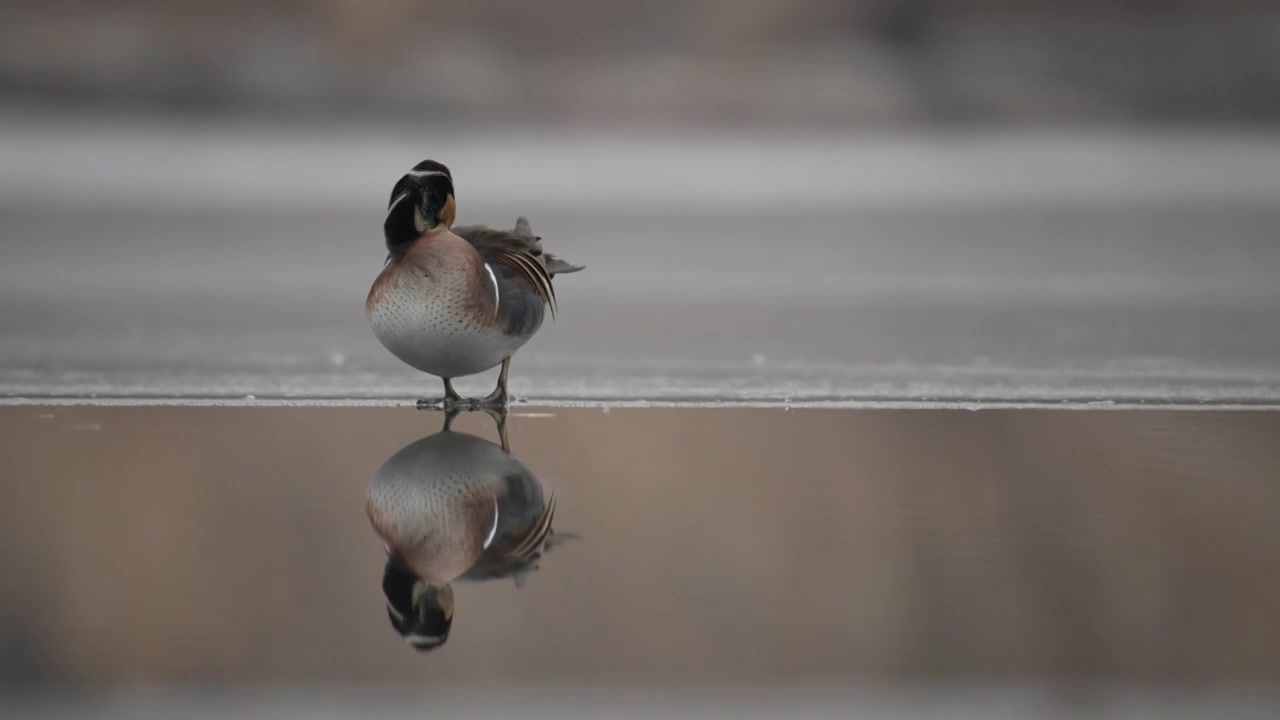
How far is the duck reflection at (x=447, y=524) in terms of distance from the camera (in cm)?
108

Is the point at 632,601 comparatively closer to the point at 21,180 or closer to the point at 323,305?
the point at 323,305

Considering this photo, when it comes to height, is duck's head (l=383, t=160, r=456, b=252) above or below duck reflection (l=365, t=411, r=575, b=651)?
above

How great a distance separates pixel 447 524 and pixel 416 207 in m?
0.56

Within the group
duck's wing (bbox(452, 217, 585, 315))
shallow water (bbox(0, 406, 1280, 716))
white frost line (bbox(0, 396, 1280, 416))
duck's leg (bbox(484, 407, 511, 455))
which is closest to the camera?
shallow water (bbox(0, 406, 1280, 716))

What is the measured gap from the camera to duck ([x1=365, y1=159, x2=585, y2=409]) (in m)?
1.71

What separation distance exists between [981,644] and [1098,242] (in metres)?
3.16

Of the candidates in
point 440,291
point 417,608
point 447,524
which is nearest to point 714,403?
point 440,291

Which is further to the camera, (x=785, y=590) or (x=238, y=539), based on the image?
(x=238, y=539)

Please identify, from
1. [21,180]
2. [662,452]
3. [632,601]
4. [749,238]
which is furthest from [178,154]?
[632,601]

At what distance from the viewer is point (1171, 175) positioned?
461 cm

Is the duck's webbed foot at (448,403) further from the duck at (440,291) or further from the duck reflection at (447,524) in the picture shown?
the duck reflection at (447,524)

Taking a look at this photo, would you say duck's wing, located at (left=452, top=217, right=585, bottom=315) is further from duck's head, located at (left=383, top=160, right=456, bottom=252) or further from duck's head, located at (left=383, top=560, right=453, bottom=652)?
duck's head, located at (left=383, top=560, right=453, bottom=652)

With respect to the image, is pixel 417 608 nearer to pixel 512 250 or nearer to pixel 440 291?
pixel 440 291

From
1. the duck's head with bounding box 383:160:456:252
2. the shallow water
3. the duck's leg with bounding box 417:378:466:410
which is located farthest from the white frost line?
the duck's head with bounding box 383:160:456:252
